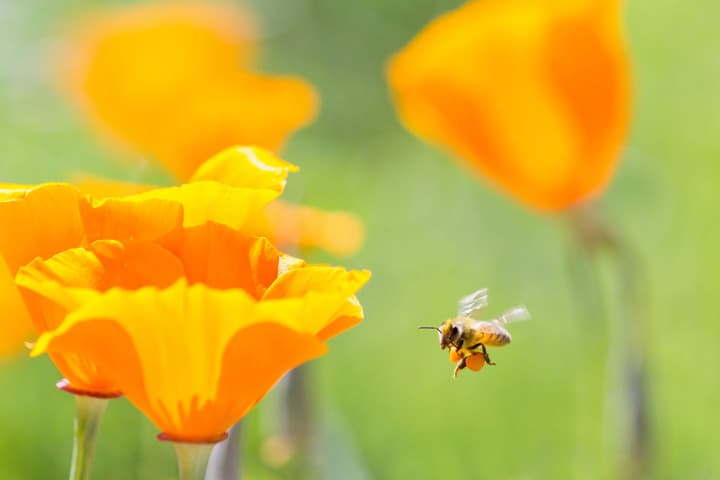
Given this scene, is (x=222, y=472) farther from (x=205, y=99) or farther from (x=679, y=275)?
(x=679, y=275)

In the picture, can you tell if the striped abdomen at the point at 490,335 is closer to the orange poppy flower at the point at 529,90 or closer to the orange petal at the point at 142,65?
the orange poppy flower at the point at 529,90

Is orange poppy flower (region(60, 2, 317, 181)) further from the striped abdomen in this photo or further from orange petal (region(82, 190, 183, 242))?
orange petal (region(82, 190, 183, 242))

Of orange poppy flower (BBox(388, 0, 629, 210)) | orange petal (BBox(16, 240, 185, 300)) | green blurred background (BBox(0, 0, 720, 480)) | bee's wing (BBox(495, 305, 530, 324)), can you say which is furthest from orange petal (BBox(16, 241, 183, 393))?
orange poppy flower (BBox(388, 0, 629, 210))

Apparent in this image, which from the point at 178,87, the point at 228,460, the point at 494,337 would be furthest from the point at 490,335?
the point at 178,87

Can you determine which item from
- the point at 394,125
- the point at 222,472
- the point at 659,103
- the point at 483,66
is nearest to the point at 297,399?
the point at 222,472

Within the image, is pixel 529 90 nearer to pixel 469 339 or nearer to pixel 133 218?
pixel 469 339

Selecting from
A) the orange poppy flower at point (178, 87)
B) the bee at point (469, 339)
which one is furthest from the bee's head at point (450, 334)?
the orange poppy flower at point (178, 87)
